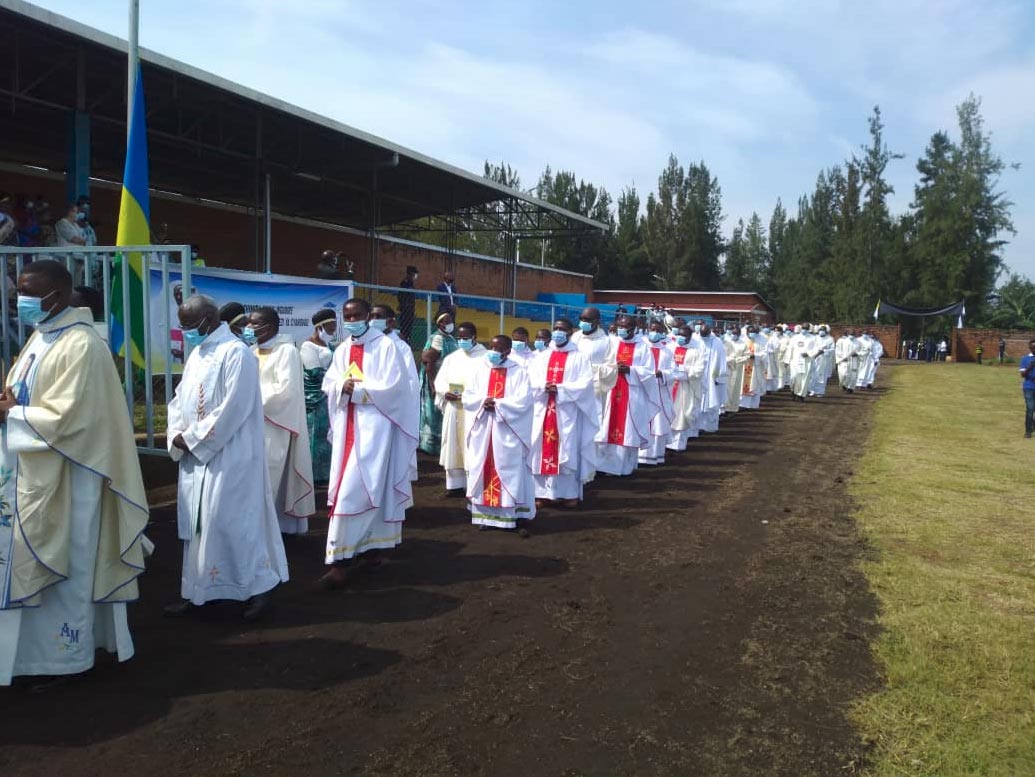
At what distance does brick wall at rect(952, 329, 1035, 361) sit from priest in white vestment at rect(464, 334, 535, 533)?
48.3m

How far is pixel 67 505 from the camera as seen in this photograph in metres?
3.99

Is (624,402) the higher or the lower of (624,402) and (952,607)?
the higher

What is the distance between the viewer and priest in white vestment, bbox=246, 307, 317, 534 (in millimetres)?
6430

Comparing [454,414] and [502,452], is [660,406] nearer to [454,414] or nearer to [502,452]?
[454,414]

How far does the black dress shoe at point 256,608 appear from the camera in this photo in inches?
196

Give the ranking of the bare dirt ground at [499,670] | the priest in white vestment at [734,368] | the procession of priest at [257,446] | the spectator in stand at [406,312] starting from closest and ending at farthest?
1. the bare dirt ground at [499,670]
2. the procession of priest at [257,446]
3. the spectator in stand at [406,312]
4. the priest in white vestment at [734,368]

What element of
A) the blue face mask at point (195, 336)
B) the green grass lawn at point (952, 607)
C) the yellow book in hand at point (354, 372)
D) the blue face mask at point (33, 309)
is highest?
the blue face mask at point (33, 309)

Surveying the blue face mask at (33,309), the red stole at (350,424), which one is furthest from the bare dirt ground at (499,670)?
the blue face mask at (33,309)

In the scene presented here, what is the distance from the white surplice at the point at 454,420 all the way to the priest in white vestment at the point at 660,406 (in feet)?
10.9

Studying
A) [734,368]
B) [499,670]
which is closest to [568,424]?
[499,670]

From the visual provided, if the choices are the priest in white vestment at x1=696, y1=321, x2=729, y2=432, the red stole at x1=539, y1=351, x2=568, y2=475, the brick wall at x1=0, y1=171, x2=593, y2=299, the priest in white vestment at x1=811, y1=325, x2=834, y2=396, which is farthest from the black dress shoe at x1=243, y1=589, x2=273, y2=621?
the priest in white vestment at x1=811, y1=325, x2=834, y2=396

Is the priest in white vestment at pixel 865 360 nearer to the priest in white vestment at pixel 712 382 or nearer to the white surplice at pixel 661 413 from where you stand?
the priest in white vestment at pixel 712 382

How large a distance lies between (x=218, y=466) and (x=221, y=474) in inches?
2.1

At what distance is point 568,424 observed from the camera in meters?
8.85
